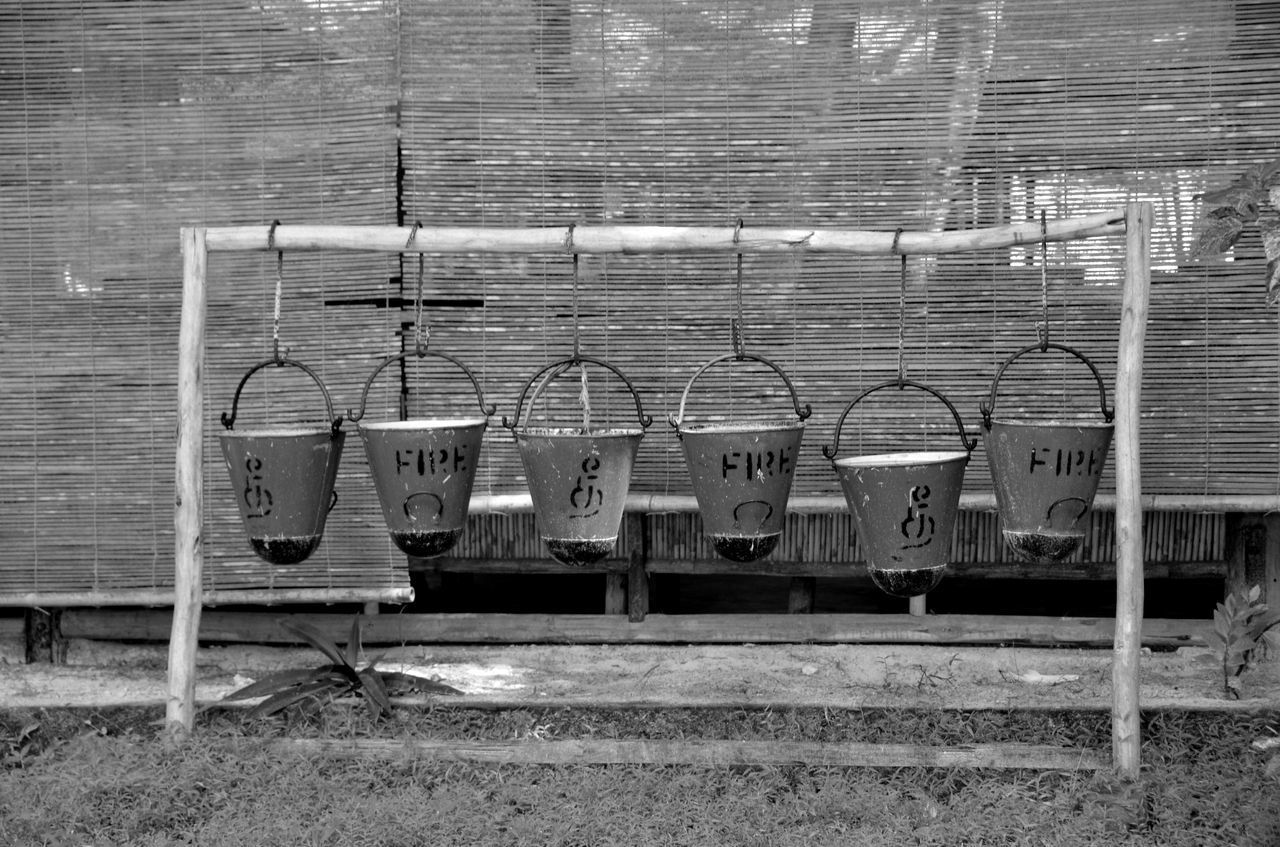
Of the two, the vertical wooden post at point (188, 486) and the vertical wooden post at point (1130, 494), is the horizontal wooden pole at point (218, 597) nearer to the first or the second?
the vertical wooden post at point (188, 486)

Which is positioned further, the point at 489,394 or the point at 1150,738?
the point at 489,394

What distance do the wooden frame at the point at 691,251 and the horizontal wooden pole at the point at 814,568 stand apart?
998 mm

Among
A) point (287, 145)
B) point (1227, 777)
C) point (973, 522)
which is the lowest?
point (1227, 777)

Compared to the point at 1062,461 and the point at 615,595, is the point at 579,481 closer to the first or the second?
the point at 1062,461

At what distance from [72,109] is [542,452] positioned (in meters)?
2.71

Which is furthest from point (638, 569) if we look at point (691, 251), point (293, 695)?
point (691, 251)

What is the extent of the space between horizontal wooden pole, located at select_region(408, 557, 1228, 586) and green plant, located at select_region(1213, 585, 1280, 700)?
0.37m

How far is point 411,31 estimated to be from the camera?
4816mm

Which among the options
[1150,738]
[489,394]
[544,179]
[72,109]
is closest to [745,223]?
[544,179]

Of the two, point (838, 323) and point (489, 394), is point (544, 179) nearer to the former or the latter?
point (489, 394)

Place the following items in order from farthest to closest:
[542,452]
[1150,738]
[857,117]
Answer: [857,117]
[1150,738]
[542,452]

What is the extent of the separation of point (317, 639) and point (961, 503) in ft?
8.38

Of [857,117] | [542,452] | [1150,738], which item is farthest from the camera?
[857,117]

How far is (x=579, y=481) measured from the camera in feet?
12.4
